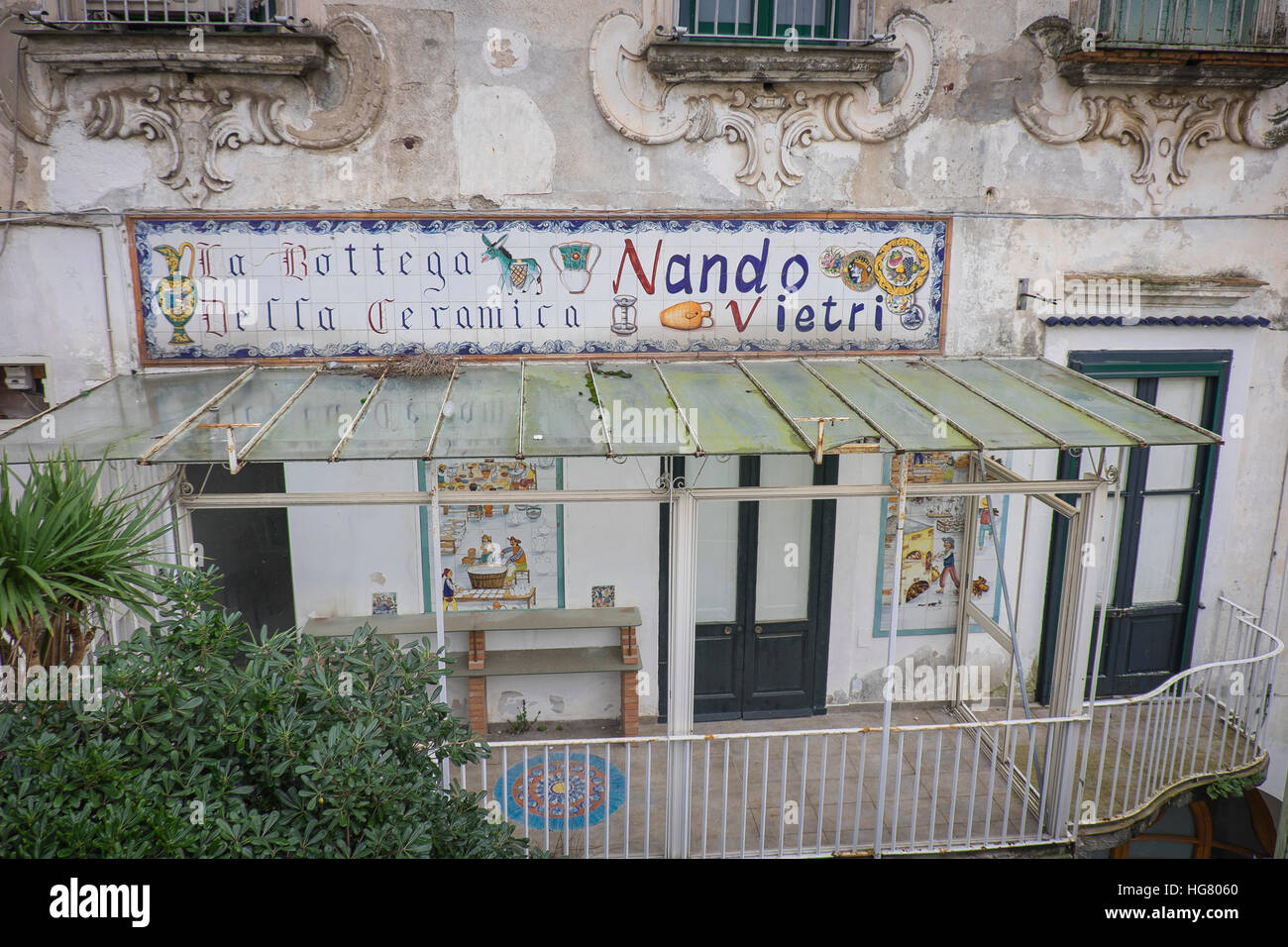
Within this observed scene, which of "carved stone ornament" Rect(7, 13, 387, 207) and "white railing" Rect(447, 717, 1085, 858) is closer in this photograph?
"white railing" Rect(447, 717, 1085, 858)

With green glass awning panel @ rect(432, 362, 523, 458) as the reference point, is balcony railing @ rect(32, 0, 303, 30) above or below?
above

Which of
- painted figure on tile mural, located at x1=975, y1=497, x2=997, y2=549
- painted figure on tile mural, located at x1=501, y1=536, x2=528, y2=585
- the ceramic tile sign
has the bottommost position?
painted figure on tile mural, located at x1=501, y1=536, x2=528, y2=585

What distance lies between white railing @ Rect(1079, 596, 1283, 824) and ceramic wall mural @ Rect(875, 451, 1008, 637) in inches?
54.7

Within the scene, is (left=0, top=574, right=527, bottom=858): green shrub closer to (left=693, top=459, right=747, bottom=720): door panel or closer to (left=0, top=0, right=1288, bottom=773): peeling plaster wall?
(left=0, top=0, right=1288, bottom=773): peeling plaster wall

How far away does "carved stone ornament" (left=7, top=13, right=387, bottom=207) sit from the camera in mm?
6215

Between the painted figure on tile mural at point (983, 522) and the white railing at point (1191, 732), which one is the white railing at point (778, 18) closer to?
the painted figure on tile mural at point (983, 522)

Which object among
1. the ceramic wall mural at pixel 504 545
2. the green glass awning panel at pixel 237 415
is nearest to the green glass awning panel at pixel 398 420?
the green glass awning panel at pixel 237 415

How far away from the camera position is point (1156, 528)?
8.01 m

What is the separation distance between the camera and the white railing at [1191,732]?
646 centimetres

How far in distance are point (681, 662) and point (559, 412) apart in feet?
5.85

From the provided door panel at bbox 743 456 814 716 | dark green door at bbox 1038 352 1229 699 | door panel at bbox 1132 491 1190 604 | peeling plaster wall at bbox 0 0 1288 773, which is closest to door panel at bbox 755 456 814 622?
door panel at bbox 743 456 814 716

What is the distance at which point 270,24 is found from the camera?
6.22m

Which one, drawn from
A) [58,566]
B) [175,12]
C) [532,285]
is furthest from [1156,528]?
[175,12]

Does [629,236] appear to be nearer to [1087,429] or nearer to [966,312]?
[966,312]
